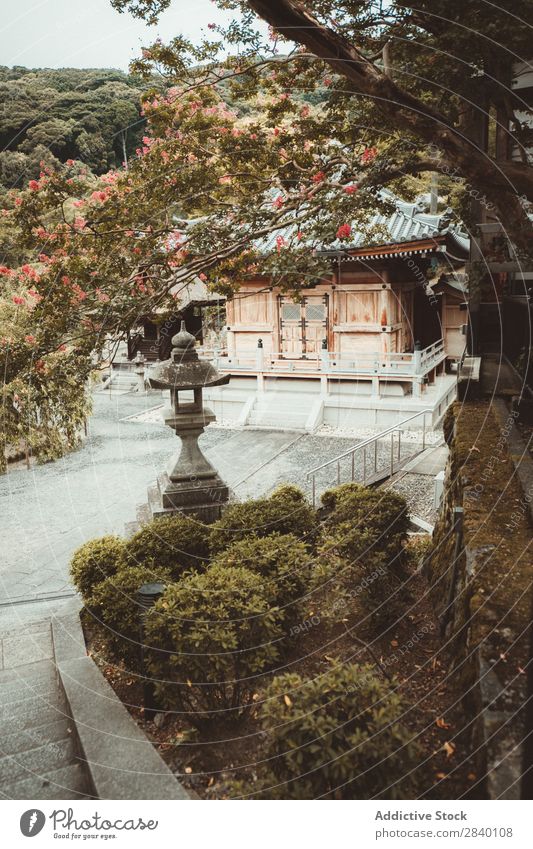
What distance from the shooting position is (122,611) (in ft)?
12.7

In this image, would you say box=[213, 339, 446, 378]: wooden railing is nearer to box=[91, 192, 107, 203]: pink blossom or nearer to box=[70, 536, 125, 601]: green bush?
box=[91, 192, 107, 203]: pink blossom

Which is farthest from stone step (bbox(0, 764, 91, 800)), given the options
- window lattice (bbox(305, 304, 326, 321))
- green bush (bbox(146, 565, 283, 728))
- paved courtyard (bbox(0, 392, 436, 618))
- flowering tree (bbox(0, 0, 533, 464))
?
window lattice (bbox(305, 304, 326, 321))

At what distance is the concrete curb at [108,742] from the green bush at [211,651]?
0.29 meters

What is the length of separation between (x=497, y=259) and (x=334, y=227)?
8.22 ft

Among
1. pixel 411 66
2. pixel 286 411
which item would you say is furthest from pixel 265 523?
pixel 286 411

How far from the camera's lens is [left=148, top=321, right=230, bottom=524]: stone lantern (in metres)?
6.64

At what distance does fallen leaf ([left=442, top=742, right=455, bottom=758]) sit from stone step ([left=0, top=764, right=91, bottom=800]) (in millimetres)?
1694

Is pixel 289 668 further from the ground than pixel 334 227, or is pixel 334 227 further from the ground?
pixel 334 227

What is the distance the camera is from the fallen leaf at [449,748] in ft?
7.67

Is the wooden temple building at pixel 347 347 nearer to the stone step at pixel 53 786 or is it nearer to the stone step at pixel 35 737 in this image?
the stone step at pixel 35 737

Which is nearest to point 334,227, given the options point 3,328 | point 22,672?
point 22,672

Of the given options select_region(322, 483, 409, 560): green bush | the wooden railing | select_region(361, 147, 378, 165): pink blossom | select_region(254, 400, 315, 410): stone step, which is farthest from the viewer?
select_region(254, 400, 315, 410): stone step
